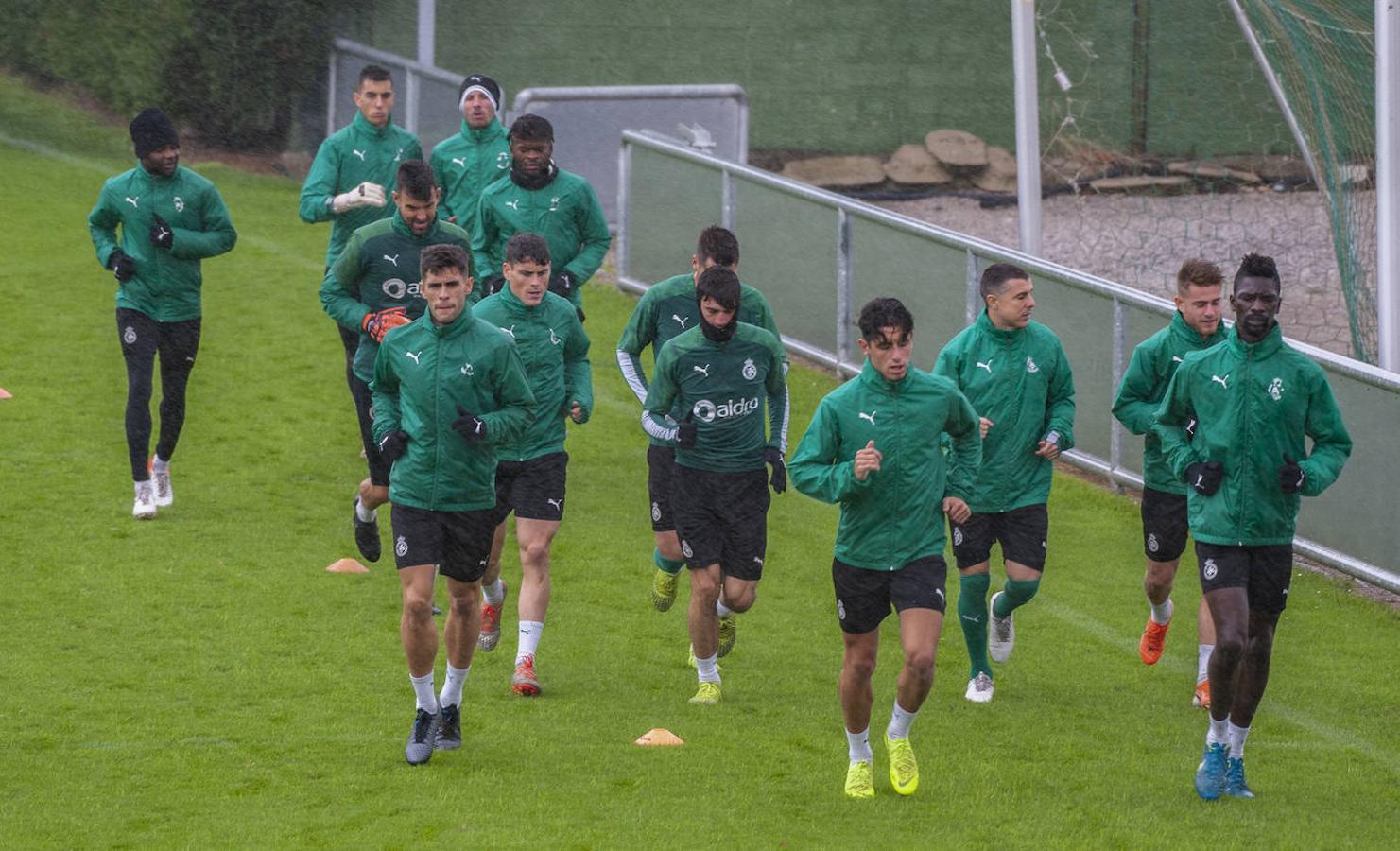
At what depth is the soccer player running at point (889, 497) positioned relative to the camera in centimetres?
781

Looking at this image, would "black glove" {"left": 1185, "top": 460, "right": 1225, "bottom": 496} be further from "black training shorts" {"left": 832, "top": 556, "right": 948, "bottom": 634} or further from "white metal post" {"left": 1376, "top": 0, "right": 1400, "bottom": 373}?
"white metal post" {"left": 1376, "top": 0, "right": 1400, "bottom": 373}

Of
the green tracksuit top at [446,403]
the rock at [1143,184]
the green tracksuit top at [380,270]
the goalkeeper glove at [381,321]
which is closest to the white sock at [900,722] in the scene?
the green tracksuit top at [446,403]

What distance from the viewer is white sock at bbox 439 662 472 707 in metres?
8.51

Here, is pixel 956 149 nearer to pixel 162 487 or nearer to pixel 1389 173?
pixel 1389 173

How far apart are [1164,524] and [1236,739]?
1862 mm

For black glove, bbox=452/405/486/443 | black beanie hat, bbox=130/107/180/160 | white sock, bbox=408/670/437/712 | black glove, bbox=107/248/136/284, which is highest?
black beanie hat, bbox=130/107/180/160

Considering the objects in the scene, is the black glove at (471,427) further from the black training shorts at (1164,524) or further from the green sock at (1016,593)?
the black training shorts at (1164,524)

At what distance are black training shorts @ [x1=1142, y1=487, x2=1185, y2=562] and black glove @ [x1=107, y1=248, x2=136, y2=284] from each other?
5.94 m

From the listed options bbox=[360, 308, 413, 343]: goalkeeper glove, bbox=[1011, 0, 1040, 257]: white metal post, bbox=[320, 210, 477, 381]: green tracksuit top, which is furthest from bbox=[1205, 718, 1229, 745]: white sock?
bbox=[1011, 0, 1040, 257]: white metal post

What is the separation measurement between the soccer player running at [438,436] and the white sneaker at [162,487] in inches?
184

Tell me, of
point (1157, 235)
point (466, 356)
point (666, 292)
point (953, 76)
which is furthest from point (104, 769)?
point (953, 76)

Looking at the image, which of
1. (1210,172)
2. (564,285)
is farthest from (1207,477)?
(1210,172)

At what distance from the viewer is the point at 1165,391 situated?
920 centimetres

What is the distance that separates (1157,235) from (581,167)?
236 inches
